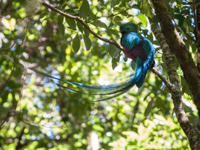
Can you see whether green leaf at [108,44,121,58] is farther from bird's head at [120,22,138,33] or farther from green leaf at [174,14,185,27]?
bird's head at [120,22,138,33]

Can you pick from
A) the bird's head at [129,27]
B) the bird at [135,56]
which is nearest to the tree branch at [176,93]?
the bird at [135,56]

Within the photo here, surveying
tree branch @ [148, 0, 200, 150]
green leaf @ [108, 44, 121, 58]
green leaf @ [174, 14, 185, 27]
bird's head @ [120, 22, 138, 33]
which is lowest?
tree branch @ [148, 0, 200, 150]

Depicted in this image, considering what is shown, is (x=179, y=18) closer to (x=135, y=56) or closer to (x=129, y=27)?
(x=135, y=56)

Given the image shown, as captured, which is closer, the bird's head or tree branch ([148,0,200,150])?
tree branch ([148,0,200,150])

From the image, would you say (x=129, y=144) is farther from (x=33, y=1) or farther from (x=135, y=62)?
(x=33, y=1)

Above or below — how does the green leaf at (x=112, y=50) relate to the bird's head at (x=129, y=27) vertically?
below

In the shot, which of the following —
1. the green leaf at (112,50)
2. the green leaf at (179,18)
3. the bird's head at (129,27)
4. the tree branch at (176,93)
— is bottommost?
the tree branch at (176,93)

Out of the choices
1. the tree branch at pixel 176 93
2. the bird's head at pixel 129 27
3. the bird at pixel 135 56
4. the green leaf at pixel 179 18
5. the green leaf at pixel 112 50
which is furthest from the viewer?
the bird's head at pixel 129 27

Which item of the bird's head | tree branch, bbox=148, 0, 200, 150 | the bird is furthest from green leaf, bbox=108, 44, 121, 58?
the bird's head

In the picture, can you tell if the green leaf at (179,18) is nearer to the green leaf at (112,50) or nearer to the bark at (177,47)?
the bark at (177,47)

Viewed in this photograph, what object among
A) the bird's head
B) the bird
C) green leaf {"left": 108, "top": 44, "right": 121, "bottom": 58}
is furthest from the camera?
the bird's head

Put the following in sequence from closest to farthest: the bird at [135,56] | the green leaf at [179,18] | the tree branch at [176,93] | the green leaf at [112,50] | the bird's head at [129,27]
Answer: the tree branch at [176,93], the green leaf at [179,18], the bird at [135,56], the green leaf at [112,50], the bird's head at [129,27]

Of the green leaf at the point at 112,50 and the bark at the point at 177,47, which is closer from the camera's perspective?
the bark at the point at 177,47

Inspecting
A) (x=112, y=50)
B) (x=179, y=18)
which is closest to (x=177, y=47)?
(x=179, y=18)
